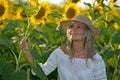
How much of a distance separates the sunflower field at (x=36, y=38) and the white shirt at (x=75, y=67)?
0.46ft

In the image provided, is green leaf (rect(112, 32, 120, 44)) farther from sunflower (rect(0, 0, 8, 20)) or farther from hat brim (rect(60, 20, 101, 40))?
sunflower (rect(0, 0, 8, 20))

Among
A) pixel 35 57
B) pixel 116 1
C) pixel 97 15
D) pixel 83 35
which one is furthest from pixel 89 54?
pixel 116 1

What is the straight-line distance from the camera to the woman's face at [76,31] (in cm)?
389

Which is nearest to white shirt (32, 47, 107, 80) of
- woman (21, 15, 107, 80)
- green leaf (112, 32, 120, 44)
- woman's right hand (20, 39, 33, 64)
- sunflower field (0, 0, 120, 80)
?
woman (21, 15, 107, 80)

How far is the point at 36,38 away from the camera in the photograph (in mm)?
4645

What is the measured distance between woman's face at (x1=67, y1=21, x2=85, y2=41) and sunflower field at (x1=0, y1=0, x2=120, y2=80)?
33 cm

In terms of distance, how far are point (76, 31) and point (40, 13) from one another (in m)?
0.66

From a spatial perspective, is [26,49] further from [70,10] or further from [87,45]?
[70,10]

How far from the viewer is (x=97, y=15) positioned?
214 inches

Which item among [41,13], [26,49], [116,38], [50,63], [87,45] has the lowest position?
[116,38]

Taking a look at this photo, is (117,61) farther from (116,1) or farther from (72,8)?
(116,1)

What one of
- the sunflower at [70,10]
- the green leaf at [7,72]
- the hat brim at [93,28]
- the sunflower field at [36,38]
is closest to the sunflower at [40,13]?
the sunflower field at [36,38]

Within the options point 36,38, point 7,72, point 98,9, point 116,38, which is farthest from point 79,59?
point 98,9

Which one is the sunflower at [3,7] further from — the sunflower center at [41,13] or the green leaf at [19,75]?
the green leaf at [19,75]
